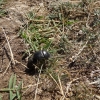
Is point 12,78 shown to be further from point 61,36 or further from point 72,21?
point 72,21

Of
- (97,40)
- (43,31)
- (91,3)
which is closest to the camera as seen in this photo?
(97,40)

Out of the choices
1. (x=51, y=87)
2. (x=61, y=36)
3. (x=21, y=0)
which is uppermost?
(x=21, y=0)

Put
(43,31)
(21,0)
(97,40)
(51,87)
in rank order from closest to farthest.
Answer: (51,87), (97,40), (43,31), (21,0)

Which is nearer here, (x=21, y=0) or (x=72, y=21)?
(x=72, y=21)

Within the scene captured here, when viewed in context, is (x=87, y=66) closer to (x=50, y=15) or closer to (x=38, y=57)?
(x=38, y=57)

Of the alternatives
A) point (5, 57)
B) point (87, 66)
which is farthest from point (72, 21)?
point (5, 57)

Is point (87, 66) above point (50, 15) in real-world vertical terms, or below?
below

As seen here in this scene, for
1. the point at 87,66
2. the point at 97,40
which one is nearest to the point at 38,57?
the point at 87,66
